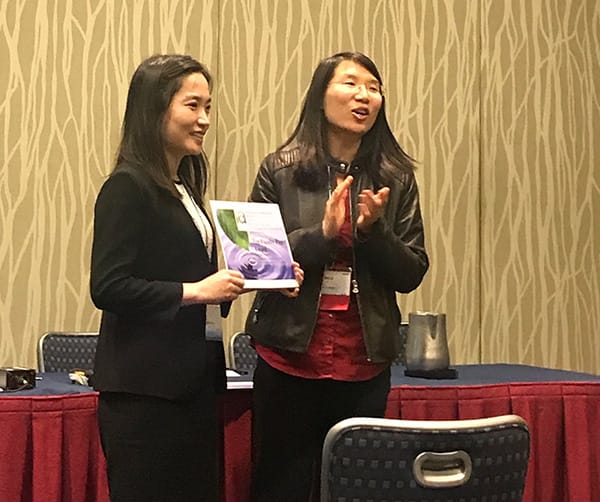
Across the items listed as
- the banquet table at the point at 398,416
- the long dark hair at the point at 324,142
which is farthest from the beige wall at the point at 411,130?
the long dark hair at the point at 324,142

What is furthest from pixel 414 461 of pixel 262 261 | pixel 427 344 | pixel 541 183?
pixel 541 183

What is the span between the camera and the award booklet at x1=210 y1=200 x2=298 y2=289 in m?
2.02

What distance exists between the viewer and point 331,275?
217 centimetres

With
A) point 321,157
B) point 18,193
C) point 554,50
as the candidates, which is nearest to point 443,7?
point 554,50

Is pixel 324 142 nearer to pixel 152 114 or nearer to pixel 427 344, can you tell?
pixel 152 114

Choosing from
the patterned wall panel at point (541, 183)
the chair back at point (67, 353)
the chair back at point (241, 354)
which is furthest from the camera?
the patterned wall panel at point (541, 183)

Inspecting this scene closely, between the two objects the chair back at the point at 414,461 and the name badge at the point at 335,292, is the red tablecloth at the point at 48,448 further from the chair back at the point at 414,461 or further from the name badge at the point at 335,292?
the chair back at the point at 414,461

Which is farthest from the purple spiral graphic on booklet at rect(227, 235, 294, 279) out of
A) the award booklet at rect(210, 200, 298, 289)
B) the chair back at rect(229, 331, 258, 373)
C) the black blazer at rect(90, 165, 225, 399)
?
the chair back at rect(229, 331, 258, 373)

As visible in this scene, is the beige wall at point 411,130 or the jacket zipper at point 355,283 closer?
the jacket zipper at point 355,283

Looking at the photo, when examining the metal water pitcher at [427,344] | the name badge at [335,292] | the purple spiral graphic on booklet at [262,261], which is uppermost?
the purple spiral graphic on booklet at [262,261]

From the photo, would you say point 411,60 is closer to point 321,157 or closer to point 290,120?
point 290,120

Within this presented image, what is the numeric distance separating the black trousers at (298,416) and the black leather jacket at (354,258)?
87 mm

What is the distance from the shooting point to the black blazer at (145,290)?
5.97 feet

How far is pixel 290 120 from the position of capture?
4.24 meters
